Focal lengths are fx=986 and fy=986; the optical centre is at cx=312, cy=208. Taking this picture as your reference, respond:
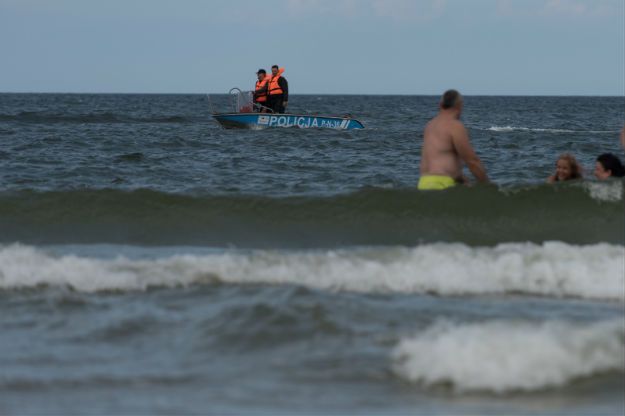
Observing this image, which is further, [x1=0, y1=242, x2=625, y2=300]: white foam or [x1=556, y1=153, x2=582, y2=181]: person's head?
[x1=556, y1=153, x2=582, y2=181]: person's head

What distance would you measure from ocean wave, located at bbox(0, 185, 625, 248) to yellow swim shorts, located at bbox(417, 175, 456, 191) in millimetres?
302

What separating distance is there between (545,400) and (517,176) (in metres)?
11.7

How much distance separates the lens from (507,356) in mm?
5250

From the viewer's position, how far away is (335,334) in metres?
5.83

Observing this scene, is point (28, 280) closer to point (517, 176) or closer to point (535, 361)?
point (535, 361)

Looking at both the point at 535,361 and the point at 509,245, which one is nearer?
the point at 535,361

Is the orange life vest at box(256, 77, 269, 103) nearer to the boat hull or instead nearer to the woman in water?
the boat hull

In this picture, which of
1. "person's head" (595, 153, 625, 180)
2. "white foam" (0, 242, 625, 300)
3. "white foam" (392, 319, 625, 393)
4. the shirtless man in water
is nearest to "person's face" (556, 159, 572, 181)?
"person's head" (595, 153, 625, 180)

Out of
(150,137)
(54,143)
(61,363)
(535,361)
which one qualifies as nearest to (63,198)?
A: (61,363)

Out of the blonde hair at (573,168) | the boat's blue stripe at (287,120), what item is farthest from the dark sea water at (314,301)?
the boat's blue stripe at (287,120)

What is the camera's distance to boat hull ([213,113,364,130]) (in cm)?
2630

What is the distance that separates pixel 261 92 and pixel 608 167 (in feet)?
55.5

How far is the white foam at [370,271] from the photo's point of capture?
7.29 m

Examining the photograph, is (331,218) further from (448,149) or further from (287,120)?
(287,120)
